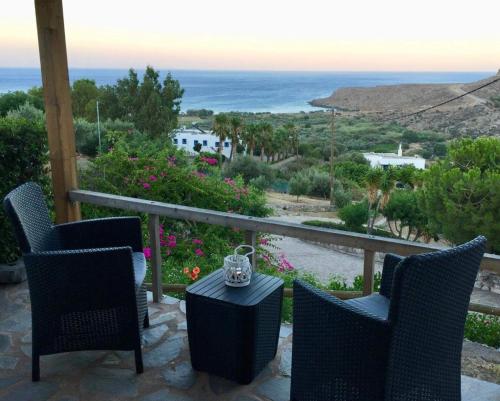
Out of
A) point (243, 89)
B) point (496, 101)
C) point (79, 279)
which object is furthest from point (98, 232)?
point (243, 89)

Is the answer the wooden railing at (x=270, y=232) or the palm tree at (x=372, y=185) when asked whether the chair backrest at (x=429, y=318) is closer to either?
the wooden railing at (x=270, y=232)

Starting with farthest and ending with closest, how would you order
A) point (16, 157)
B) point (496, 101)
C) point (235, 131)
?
point (235, 131) < point (496, 101) < point (16, 157)

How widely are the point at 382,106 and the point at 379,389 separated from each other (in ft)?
49.8

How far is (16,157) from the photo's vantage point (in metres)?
3.51

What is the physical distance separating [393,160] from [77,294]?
1808cm

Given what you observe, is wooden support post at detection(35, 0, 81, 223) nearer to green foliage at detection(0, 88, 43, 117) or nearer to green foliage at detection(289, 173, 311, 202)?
green foliage at detection(0, 88, 43, 117)

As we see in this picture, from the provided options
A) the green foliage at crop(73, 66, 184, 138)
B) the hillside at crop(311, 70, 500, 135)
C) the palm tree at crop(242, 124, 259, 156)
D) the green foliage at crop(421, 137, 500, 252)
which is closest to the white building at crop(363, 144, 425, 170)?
the green foliage at crop(421, 137, 500, 252)

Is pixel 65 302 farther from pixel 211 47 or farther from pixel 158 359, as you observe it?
pixel 211 47

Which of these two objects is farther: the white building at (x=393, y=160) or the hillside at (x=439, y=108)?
the white building at (x=393, y=160)

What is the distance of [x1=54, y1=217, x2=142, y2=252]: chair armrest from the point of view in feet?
9.04

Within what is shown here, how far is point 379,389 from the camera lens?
1.71 meters

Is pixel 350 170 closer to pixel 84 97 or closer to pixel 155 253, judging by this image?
pixel 84 97

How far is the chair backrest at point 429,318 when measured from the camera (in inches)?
62.9

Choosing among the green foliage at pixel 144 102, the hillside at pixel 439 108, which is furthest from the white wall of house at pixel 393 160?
the green foliage at pixel 144 102
